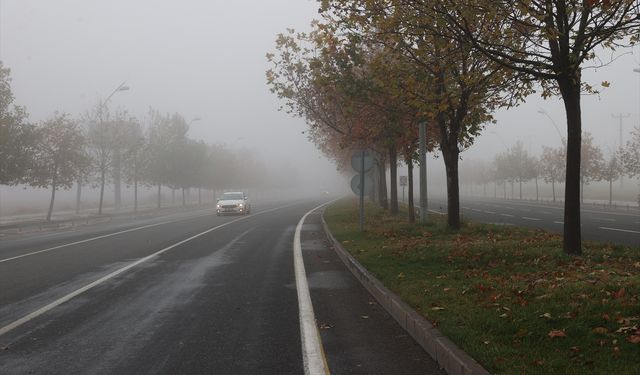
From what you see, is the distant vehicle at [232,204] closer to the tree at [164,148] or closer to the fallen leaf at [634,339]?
the tree at [164,148]

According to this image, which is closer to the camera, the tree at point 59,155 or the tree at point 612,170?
the tree at point 59,155

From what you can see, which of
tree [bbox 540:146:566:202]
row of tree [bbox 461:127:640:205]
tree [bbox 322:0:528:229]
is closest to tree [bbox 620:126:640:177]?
row of tree [bbox 461:127:640:205]

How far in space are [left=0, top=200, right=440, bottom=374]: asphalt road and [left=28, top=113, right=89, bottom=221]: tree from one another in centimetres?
2165

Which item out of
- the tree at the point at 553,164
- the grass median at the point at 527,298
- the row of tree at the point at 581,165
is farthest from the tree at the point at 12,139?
the tree at the point at 553,164

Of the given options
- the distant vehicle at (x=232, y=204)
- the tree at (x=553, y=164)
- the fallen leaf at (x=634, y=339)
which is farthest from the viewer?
the tree at (x=553, y=164)

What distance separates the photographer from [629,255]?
9.83 metres

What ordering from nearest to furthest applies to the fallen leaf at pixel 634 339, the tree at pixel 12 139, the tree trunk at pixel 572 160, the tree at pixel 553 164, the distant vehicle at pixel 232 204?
the fallen leaf at pixel 634 339 → the tree trunk at pixel 572 160 → the tree at pixel 12 139 → the distant vehicle at pixel 232 204 → the tree at pixel 553 164

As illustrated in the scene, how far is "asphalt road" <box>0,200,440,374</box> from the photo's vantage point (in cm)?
509

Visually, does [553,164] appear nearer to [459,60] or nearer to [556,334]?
[459,60]

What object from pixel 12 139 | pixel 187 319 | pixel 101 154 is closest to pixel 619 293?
pixel 187 319

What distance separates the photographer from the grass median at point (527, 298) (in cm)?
457

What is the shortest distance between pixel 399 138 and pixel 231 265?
10475 mm

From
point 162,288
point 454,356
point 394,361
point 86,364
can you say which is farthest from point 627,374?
point 162,288

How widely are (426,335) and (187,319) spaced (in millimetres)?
3074
